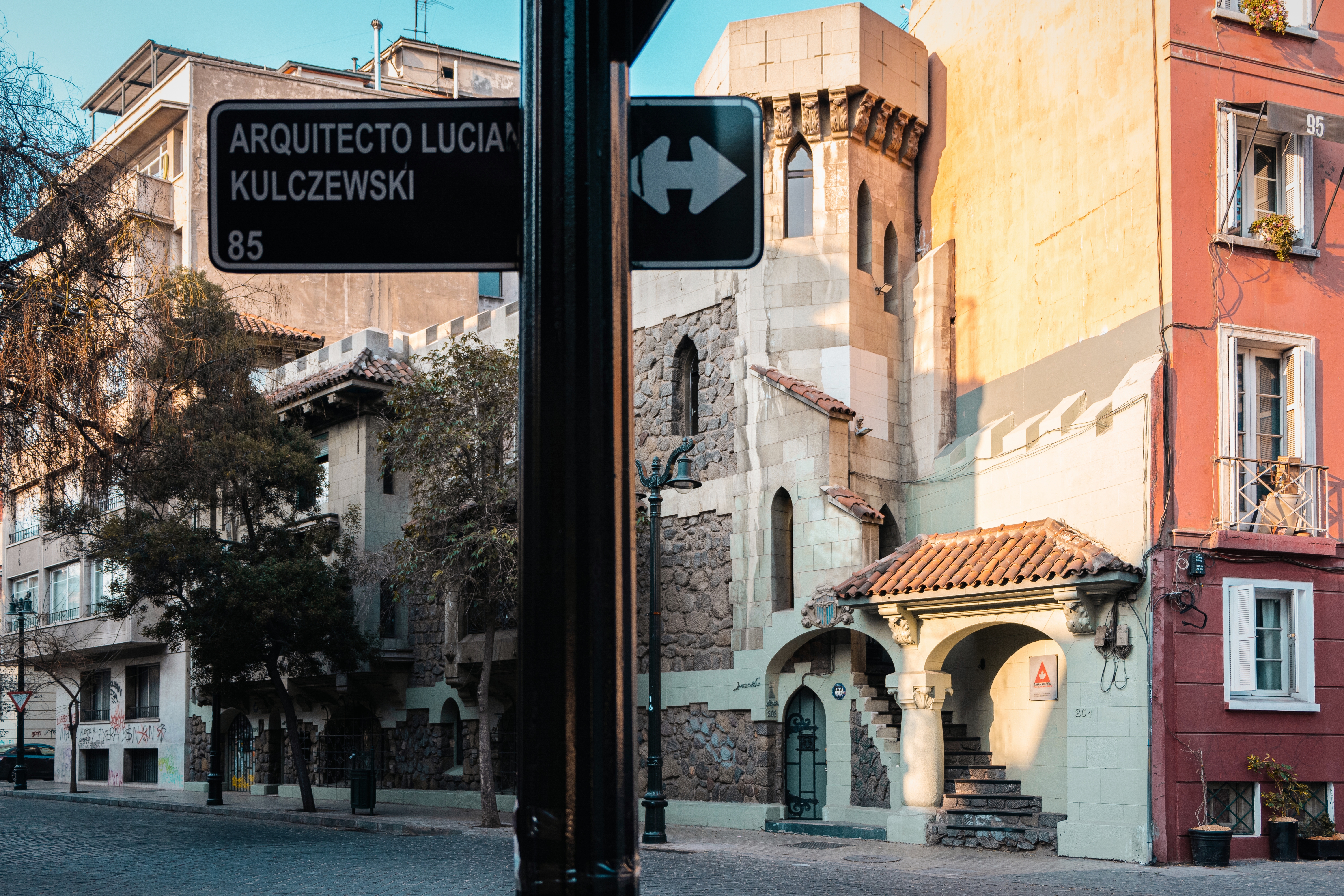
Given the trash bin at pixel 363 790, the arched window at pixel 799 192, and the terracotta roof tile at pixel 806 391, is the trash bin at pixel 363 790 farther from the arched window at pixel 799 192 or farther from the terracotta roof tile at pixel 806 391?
the arched window at pixel 799 192

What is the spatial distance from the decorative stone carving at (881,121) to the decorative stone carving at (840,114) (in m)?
0.56

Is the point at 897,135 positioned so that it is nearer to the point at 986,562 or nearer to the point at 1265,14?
the point at 1265,14

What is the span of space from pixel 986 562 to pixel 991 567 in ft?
1.14

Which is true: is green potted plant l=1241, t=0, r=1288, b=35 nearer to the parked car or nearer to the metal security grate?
the metal security grate

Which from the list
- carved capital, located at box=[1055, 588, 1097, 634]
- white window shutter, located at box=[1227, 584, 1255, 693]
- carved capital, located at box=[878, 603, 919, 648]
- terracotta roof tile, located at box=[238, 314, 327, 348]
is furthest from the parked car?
white window shutter, located at box=[1227, 584, 1255, 693]

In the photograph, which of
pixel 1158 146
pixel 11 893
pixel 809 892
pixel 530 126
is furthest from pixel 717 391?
pixel 530 126

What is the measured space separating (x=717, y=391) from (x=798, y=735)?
20.8 ft

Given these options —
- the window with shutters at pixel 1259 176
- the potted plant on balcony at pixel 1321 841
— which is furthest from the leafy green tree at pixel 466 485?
the potted plant on balcony at pixel 1321 841

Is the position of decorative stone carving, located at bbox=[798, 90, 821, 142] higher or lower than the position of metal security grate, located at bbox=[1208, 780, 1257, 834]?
higher

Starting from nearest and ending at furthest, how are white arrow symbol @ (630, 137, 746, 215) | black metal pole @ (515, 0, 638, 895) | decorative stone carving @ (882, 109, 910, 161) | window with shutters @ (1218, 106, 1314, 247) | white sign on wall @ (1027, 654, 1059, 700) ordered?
black metal pole @ (515, 0, 638, 895) < white arrow symbol @ (630, 137, 746, 215) < window with shutters @ (1218, 106, 1314, 247) < white sign on wall @ (1027, 654, 1059, 700) < decorative stone carving @ (882, 109, 910, 161)

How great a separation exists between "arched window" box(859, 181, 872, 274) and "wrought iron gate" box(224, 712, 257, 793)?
839 inches

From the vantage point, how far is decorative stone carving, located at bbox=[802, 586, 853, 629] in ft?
68.1

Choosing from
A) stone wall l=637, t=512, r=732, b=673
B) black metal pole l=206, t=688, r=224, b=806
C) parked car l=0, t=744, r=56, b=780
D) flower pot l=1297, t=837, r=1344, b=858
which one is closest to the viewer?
flower pot l=1297, t=837, r=1344, b=858

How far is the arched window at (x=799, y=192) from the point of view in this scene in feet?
77.5
